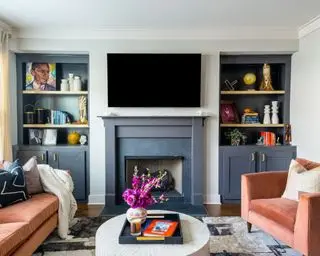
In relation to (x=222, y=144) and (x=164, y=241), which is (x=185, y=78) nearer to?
(x=222, y=144)

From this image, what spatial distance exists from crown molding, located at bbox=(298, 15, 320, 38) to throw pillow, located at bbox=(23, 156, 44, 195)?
12.2 ft

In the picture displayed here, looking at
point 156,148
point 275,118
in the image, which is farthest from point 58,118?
point 275,118

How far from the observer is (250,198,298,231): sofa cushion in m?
2.75

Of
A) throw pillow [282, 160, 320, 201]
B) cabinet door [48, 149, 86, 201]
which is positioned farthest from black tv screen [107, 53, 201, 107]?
throw pillow [282, 160, 320, 201]

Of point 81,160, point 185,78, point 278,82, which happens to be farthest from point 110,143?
point 278,82

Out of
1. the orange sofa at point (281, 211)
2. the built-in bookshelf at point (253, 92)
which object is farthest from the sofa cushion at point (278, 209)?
the built-in bookshelf at point (253, 92)

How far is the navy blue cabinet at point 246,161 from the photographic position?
182 inches

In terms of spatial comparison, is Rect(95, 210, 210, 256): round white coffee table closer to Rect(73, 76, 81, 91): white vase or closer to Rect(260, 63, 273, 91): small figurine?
Rect(73, 76, 81, 91): white vase

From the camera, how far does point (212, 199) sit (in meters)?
4.67

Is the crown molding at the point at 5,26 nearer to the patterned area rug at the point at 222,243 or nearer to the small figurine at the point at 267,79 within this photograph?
the patterned area rug at the point at 222,243

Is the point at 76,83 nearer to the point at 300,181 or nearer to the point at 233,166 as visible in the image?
the point at 233,166

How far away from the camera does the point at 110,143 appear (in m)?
4.49

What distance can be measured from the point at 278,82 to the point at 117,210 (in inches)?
123

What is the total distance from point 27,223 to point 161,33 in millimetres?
3046
